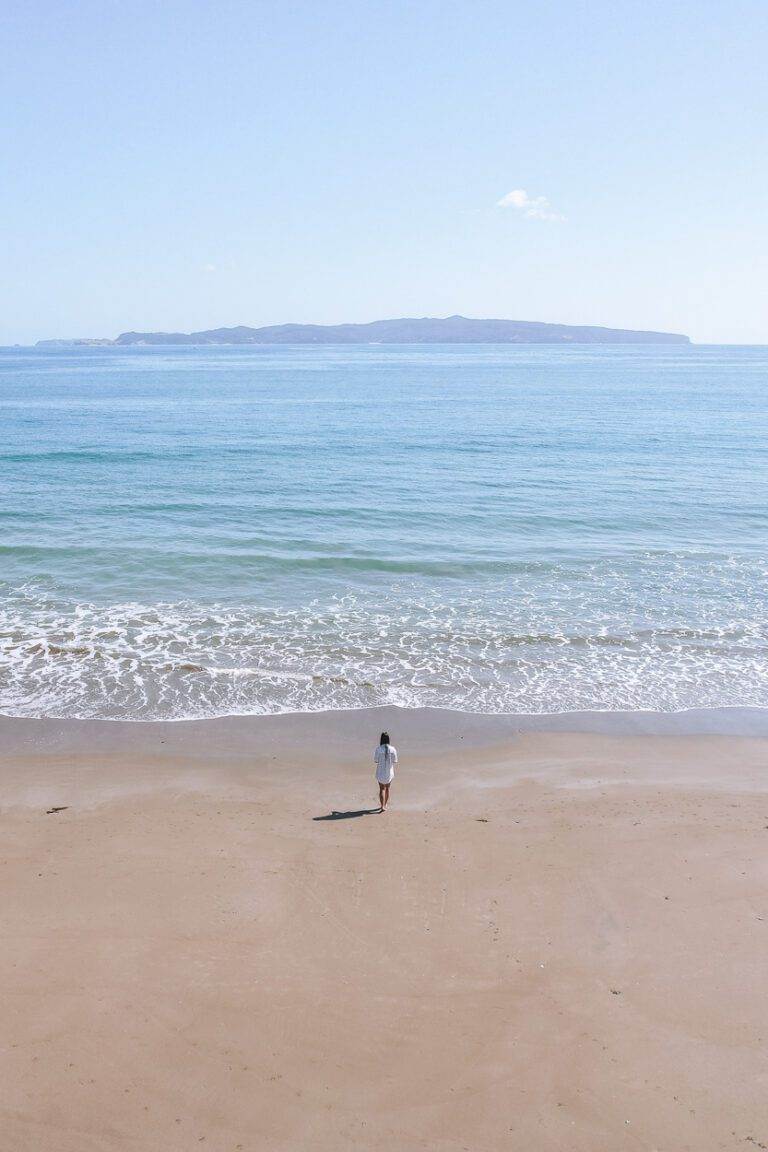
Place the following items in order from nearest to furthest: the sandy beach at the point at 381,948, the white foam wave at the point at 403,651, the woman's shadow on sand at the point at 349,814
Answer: the sandy beach at the point at 381,948
the woman's shadow on sand at the point at 349,814
the white foam wave at the point at 403,651

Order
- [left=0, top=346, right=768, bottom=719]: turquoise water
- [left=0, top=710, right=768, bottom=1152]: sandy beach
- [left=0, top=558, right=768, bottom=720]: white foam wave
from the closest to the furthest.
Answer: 1. [left=0, top=710, right=768, bottom=1152]: sandy beach
2. [left=0, top=558, right=768, bottom=720]: white foam wave
3. [left=0, top=346, right=768, bottom=719]: turquoise water

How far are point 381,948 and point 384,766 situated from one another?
3.76m

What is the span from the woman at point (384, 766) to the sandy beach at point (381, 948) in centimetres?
35

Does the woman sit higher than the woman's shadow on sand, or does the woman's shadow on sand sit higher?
the woman

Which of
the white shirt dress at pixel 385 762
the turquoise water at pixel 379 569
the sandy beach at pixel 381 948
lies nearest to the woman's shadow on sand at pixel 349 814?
the sandy beach at pixel 381 948

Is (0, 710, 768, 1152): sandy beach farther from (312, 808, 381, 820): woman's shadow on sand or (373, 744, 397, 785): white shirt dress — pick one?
(373, 744, 397, 785): white shirt dress

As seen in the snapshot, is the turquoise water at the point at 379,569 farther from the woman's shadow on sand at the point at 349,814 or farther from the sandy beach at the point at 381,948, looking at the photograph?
the woman's shadow on sand at the point at 349,814

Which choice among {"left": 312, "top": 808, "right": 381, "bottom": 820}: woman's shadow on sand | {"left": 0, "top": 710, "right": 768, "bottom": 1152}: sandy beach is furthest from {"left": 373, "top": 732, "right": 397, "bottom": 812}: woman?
{"left": 0, "top": 710, "right": 768, "bottom": 1152}: sandy beach

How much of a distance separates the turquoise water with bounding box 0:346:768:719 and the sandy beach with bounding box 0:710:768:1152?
2.94 metres

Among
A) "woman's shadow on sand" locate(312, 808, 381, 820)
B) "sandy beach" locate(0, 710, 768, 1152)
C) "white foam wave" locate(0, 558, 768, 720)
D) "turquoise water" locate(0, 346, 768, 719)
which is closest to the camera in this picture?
"sandy beach" locate(0, 710, 768, 1152)

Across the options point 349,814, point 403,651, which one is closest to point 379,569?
point 403,651

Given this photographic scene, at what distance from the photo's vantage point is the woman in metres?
13.6

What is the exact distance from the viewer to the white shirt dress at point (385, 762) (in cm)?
1355

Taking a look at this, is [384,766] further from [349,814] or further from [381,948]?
[381,948]
